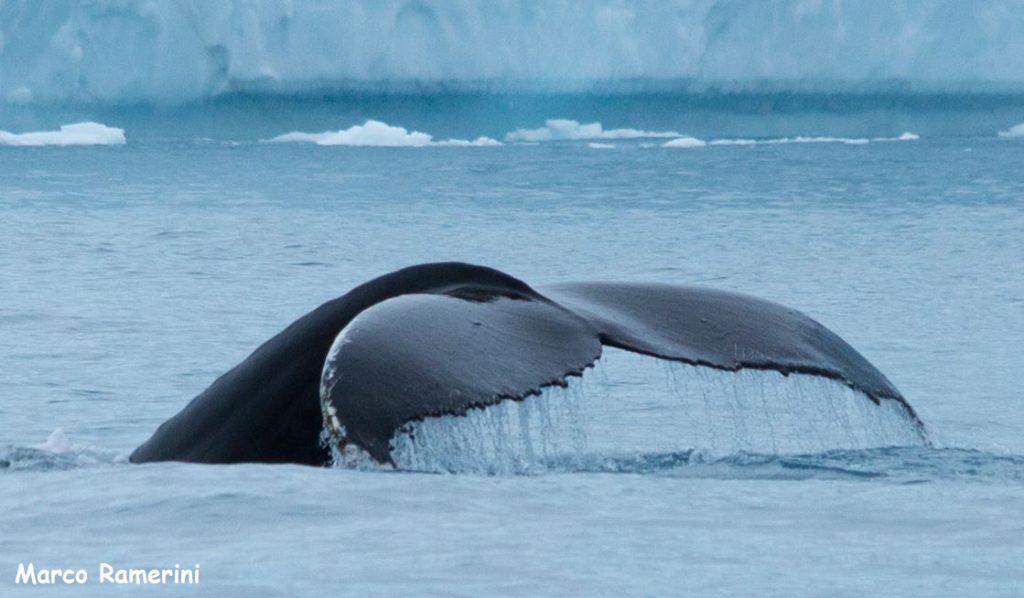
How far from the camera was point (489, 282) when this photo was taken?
370 cm

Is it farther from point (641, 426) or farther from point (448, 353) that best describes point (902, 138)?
point (448, 353)

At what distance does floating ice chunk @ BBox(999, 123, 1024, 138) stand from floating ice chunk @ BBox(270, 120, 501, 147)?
1340 cm

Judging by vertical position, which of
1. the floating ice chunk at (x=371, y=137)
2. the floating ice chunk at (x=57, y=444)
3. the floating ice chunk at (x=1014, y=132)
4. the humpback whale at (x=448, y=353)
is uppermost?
the humpback whale at (x=448, y=353)

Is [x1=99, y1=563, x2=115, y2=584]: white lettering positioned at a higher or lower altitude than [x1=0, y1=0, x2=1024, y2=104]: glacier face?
higher

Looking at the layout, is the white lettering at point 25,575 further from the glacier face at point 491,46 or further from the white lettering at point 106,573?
the glacier face at point 491,46

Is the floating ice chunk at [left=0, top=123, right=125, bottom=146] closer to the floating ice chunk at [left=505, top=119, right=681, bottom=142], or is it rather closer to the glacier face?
the glacier face

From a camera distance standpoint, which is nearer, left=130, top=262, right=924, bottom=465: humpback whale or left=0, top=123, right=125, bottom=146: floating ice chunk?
left=130, top=262, right=924, bottom=465: humpback whale

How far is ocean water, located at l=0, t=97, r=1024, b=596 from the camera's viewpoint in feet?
11.4

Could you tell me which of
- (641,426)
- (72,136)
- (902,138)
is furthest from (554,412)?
(902,138)

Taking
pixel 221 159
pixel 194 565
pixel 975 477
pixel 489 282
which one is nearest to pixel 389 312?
pixel 489 282

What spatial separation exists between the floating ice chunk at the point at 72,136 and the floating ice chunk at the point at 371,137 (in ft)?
11.9

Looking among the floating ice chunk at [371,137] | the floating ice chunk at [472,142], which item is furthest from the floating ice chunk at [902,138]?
the floating ice chunk at [371,137]

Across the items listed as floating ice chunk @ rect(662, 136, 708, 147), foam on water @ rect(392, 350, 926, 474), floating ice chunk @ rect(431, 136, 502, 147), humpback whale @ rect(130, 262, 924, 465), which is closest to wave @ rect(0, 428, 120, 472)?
humpback whale @ rect(130, 262, 924, 465)

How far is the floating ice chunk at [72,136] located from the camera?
34656 millimetres
